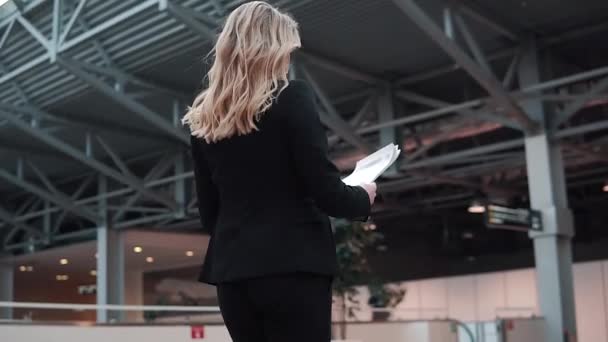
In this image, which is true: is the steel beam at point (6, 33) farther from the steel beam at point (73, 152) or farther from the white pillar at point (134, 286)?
the white pillar at point (134, 286)

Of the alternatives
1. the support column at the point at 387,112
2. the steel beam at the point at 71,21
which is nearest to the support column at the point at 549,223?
the support column at the point at 387,112

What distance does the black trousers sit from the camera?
1811 mm

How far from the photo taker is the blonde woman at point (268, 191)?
1.82m

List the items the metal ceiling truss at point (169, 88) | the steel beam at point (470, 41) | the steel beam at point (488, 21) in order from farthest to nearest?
the metal ceiling truss at point (169, 88)
the steel beam at point (488, 21)
the steel beam at point (470, 41)

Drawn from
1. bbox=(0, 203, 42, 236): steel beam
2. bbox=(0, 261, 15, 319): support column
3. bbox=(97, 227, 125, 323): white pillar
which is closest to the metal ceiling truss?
bbox=(97, 227, 125, 323): white pillar

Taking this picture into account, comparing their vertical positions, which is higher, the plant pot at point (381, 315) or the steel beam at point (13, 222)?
the steel beam at point (13, 222)

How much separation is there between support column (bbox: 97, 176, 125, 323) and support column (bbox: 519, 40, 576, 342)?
39.7 feet

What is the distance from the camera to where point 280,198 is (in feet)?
6.19

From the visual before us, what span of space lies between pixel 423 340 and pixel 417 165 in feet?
16.4

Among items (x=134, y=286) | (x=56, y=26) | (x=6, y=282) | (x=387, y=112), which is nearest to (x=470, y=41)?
(x=387, y=112)

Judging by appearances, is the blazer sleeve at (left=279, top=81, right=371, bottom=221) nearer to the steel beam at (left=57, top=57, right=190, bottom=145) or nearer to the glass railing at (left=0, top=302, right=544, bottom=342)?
the glass railing at (left=0, top=302, right=544, bottom=342)

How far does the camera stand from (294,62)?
14062 mm

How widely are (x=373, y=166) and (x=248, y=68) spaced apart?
437mm

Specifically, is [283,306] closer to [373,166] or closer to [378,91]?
[373,166]
